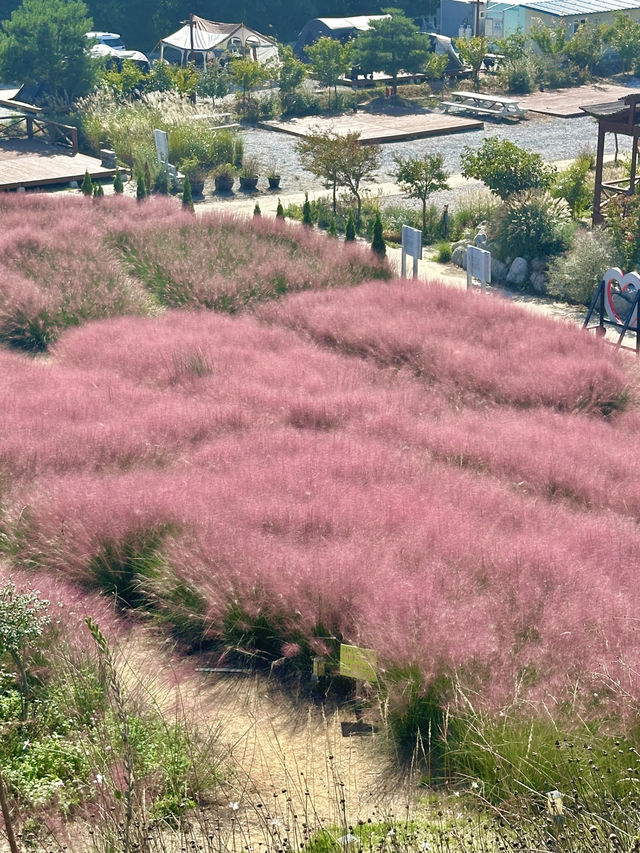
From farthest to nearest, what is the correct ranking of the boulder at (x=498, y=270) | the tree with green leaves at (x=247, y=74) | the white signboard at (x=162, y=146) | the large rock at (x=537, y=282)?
1. the tree with green leaves at (x=247, y=74)
2. the white signboard at (x=162, y=146)
3. the boulder at (x=498, y=270)
4. the large rock at (x=537, y=282)

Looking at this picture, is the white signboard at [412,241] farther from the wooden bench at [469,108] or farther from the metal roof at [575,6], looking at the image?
the metal roof at [575,6]

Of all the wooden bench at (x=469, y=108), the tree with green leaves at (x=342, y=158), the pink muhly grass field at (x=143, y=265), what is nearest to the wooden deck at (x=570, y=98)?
the wooden bench at (x=469, y=108)

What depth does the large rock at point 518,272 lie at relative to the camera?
16562mm

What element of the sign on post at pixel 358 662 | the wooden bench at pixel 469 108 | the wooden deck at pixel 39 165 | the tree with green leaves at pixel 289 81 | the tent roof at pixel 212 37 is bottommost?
the sign on post at pixel 358 662

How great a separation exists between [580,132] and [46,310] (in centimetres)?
2052

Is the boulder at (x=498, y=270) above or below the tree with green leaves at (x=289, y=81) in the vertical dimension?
below

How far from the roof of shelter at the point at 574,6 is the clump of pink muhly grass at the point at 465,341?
35.0 m

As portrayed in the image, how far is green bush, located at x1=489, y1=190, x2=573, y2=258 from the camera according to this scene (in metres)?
16.8

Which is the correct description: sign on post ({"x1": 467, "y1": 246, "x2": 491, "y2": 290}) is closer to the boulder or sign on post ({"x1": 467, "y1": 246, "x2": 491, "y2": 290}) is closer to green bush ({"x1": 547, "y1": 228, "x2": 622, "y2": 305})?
green bush ({"x1": 547, "y1": 228, "x2": 622, "y2": 305})

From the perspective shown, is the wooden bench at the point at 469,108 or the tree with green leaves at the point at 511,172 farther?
the wooden bench at the point at 469,108

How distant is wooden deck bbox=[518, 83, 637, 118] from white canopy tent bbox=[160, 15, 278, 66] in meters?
10.7

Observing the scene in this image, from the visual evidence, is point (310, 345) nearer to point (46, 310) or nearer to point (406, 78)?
point (46, 310)

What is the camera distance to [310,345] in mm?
11539

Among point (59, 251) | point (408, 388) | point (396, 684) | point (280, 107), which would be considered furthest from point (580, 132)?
point (396, 684)
